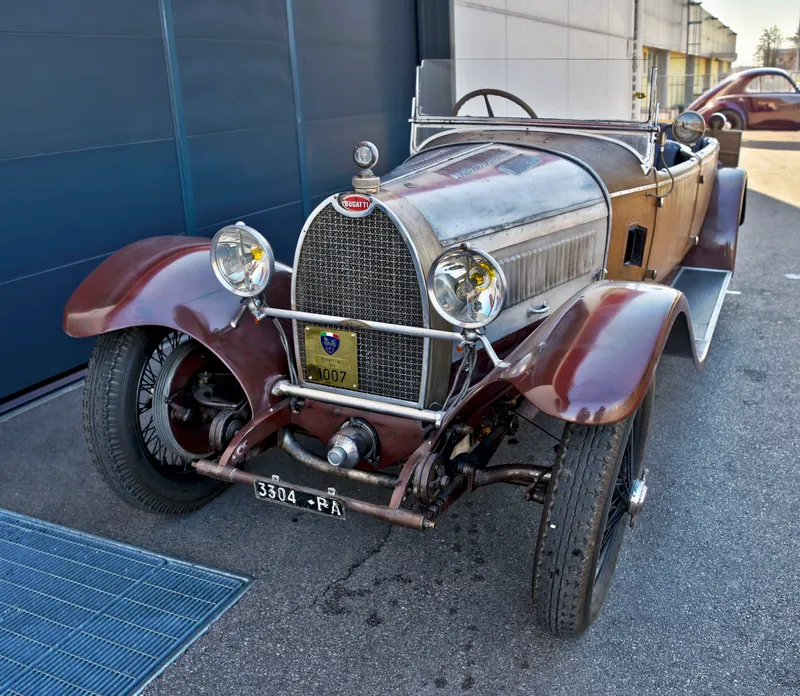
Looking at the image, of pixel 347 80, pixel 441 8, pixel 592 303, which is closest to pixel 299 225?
pixel 347 80

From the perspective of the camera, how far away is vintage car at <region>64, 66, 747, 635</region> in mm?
2324

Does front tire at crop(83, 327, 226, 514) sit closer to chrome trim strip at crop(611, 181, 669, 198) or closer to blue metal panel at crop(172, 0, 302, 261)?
chrome trim strip at crop(611, 181, 669, 198)

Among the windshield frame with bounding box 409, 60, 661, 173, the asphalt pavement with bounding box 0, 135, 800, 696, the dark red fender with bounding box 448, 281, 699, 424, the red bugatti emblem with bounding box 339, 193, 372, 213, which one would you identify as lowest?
the asphalt pavement with bounding box 0, 135, 800, 696

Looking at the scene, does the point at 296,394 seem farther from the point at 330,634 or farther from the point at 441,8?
the point at 441,8

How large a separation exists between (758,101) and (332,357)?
1709cm

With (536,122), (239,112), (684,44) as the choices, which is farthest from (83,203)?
(684,44)

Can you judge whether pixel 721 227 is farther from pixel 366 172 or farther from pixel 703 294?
pixel 366 172

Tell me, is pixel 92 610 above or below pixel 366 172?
below

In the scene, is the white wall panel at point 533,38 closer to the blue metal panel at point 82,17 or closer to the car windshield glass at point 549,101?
the car windshield glass at point 549,101

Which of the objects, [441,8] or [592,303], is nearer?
[592,303]

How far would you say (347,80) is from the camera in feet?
23.6

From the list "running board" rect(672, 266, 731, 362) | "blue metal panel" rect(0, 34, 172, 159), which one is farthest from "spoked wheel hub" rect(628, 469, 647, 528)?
"blue metal panel" rect(0, 34, 172, 159)

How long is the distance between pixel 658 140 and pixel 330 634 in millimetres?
3057

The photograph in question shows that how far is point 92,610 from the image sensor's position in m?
2.67
